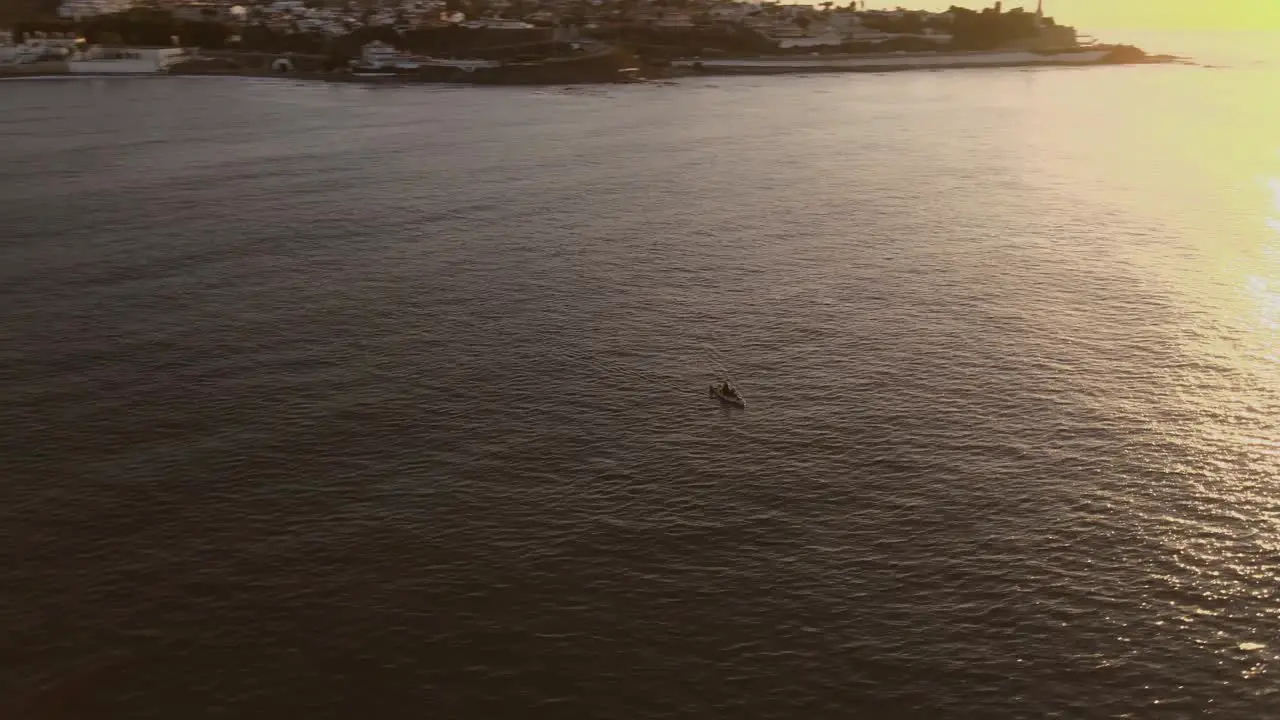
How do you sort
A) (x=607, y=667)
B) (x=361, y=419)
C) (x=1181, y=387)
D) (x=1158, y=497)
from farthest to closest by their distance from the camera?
1. (x=1181, y=387)
2. (x=361, y=419)
3. (x=1158, y=497)
4. (x=607, y=667)

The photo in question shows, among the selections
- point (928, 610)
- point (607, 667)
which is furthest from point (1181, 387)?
point (607, 667)

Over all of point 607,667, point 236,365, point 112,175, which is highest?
point 112,175

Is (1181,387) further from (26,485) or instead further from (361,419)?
(26,485)

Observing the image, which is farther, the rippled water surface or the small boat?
the small boat

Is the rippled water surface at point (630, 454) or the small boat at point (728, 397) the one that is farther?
the small boat at point (728, 397)
